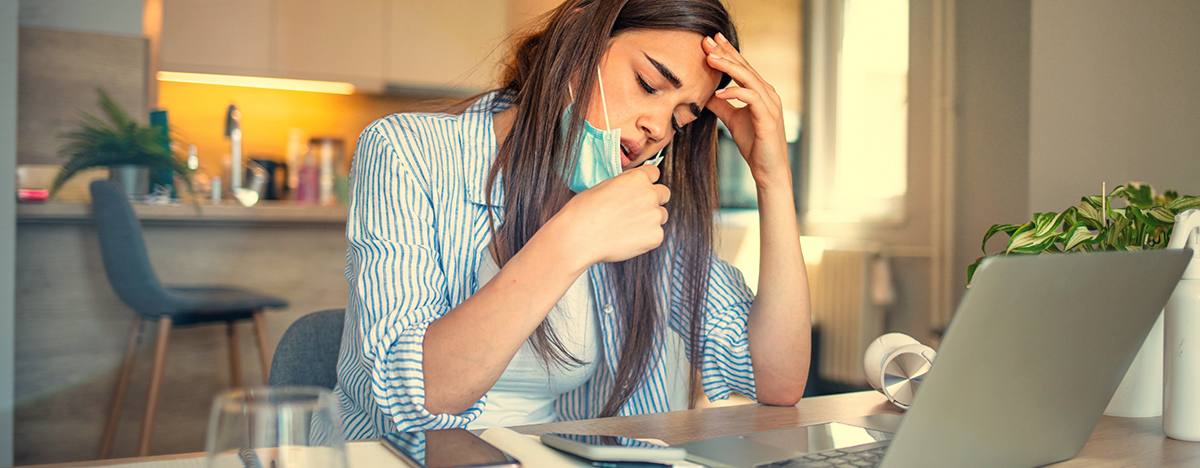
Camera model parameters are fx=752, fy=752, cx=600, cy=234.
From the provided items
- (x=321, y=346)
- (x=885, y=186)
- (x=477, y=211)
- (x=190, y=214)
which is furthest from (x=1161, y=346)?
(x=190, y=214)

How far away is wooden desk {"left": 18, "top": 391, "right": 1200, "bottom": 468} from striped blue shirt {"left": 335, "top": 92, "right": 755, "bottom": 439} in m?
0.18

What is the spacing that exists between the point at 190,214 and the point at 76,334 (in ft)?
1.58

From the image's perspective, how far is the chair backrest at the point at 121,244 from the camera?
2.20 m

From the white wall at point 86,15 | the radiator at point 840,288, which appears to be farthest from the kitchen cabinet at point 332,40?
the radiator at point 840,288

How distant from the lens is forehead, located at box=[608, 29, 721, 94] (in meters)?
1.03

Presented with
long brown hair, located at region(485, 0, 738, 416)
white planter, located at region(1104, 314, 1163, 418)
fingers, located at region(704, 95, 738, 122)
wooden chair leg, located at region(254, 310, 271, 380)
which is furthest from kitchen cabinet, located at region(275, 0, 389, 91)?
white planter, located at region(1104, 314, 1163, 418)

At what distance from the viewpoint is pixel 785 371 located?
101cm

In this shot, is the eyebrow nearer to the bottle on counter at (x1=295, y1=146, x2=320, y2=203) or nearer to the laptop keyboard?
the laptop keyboard

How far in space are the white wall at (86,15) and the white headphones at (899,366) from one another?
264 centimetres

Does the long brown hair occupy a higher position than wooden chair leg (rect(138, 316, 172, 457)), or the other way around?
the long brown hair

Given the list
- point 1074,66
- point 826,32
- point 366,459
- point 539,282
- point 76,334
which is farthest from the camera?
point 826,32

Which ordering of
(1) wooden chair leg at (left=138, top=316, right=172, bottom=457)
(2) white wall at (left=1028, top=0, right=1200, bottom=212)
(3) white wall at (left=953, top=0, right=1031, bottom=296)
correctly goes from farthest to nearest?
(3) white wall at (left=953, top=0, right=1031, bottom=296) < (1) wooden chair leg at (left=138, top=316, right=172, bottom=457) < (2) white wall at (left=1028, top=0, right=1200, bottom=212)

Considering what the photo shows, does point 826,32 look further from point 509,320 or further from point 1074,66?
point 509,320

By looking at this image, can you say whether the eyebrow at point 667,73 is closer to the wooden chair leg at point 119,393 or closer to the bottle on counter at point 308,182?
the wooden chair leg at point 119,393
